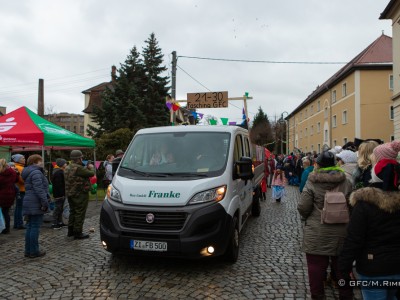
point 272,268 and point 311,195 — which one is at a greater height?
point 311,195

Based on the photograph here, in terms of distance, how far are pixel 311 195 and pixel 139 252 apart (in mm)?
2444

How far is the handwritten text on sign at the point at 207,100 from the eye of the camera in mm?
13852

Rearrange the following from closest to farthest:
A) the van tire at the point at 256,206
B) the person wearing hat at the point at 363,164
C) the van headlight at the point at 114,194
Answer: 1. the person wearing hat at the point at 363,164
2. the van headlight at the point at 114,194
3. the van tire at the point at 256,206

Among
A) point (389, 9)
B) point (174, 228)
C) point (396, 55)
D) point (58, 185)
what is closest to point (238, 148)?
point (174, 228)

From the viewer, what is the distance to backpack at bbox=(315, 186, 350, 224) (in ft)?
12.3

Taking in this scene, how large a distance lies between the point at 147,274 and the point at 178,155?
1853 millimetres

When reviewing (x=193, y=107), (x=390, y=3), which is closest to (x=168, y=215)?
(x=193, y=107)

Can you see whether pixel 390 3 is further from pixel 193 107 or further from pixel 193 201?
pixel 193 201

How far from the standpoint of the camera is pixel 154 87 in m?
30.2

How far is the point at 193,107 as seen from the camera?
46.2 feet

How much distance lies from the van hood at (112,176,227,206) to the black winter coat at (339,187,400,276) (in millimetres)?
2502

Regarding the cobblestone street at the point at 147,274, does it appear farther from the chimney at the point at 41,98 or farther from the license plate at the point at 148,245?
the chimney at the point at 41,98

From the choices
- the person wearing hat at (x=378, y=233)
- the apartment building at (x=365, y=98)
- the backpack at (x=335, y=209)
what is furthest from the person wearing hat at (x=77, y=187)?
the apartment building at (x=365, y=98)

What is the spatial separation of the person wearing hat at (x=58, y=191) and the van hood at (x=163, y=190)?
3665 mm
